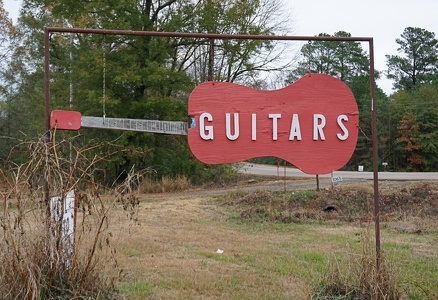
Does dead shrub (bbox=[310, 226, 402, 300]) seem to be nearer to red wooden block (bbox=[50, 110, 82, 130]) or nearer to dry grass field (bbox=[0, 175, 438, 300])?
dry grass field (bbox=[0, 175, 438, 300])

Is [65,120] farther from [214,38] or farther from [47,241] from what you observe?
[214,38]

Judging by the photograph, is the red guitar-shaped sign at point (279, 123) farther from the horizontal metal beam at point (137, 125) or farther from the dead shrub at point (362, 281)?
the dead shrub at point (362, 281)

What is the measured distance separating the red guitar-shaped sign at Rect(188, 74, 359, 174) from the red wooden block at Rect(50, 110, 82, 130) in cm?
91

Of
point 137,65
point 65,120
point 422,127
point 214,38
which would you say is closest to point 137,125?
point 65,120

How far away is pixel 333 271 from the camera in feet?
12.7

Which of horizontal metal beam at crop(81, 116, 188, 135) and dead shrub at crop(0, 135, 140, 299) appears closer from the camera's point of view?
dead shrub at crop(0, 135, 140, 299)

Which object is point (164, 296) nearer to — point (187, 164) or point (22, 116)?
point (187, 164)

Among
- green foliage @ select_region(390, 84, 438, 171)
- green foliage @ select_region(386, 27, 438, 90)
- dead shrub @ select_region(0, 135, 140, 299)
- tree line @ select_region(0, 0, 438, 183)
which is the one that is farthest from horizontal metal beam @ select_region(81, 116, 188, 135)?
green foliage @ select_region(386, 27, 438, 90)

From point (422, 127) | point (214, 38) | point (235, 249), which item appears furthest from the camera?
point (422, 127)

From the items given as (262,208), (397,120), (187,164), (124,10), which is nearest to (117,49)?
(124,10)

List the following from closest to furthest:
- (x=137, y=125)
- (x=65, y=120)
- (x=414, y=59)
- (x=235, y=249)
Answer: (x=65, y=120) < (x=137, y=125) < (x=235, y=249) < (x=414, y=59)

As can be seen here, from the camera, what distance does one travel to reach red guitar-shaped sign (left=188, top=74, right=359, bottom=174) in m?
3.88

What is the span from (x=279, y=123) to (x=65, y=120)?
177 centimetres

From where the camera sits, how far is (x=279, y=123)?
13.1 feet
